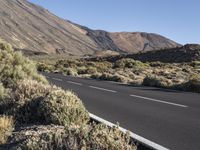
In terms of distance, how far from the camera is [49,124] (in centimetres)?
920

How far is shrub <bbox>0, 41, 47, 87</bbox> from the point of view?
51.7 ft

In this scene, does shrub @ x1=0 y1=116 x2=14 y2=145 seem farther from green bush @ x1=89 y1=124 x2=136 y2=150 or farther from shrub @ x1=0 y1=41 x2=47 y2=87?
shrub @ x1=0 y1=41 x2=47 y2=87

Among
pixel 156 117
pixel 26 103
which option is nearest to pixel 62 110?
pixel 26 103

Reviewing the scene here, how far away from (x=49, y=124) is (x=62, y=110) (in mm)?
372

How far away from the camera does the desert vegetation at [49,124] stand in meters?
6.25

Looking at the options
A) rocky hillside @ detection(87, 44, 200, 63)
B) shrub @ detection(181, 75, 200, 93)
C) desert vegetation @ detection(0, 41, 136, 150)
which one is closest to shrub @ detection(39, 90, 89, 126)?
desert vegetation @ detection(0, 41, 136, 150)

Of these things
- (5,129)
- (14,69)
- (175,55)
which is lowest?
(5,129)

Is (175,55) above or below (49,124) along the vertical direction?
above

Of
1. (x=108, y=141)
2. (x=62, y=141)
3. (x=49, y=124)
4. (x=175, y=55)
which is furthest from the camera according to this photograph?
(x=175, y=55)

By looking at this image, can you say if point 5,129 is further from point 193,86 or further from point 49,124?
point 193,86

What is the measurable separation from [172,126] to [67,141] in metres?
4.15

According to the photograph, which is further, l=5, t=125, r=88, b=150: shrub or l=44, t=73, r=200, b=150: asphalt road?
l=44, t=73, r=200, b=150: asphalt road

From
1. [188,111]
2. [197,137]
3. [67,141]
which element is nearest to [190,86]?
[188,111]

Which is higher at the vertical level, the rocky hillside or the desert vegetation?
the rocky hillside
